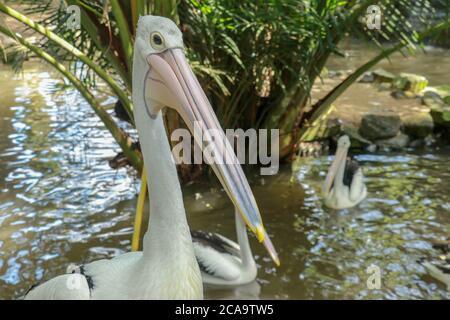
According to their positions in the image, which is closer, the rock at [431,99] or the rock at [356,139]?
the rock at [356,139]

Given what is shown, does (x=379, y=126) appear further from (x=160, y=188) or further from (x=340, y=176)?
(x=160, y=188)

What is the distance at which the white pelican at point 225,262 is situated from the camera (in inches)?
148

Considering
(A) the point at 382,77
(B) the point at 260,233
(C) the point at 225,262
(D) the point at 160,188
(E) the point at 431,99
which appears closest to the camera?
(B) the point at 260,233

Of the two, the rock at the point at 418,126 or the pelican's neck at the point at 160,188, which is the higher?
the pelican's neck at the point at 160,188

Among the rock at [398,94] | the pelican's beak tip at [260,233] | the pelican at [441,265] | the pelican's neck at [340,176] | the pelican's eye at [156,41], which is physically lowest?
the rock at [398,94]

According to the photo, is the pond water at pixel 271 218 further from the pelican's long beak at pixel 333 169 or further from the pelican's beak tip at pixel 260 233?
the pelican's beak tip at pixel 260 233

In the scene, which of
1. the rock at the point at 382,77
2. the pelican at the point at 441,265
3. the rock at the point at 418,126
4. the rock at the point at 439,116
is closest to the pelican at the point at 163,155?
the pelican at the point at 441,265

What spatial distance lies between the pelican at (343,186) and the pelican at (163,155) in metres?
3.16

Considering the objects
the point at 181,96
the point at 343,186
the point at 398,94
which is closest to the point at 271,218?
the point at 343,186

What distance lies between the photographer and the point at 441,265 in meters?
3.69

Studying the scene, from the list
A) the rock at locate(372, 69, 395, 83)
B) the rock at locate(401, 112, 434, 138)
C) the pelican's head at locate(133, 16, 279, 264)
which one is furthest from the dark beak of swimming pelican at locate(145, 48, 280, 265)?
the rock at locate(372, 69, 395, 83)

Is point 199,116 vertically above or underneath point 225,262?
above

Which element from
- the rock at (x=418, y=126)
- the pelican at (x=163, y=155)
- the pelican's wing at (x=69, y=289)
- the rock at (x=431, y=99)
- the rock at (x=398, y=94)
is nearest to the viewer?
the pelican at (x=163, y=155)

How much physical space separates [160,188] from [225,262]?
2136 millimetres
